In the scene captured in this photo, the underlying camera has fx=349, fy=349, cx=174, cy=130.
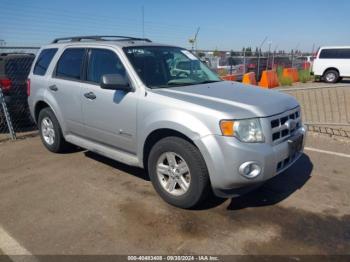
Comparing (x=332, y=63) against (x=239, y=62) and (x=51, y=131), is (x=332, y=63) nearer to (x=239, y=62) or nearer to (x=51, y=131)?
(x=239, y=62)

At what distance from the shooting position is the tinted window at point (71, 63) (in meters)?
5.12

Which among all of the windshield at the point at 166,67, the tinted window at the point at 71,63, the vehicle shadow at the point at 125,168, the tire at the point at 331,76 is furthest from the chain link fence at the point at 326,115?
the tire at the point at 331,76

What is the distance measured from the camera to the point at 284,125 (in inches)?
149

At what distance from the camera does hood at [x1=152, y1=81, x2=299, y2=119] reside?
3.53 m

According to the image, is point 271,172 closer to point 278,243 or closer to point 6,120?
point 278,243

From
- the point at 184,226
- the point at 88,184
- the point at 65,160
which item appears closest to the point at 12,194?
the point at 88,184

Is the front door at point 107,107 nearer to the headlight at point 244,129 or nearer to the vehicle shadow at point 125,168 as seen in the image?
the vehicle shadow at point 125,168

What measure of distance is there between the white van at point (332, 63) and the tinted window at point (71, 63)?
55.9 feet

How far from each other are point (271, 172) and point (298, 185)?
124 centimetres

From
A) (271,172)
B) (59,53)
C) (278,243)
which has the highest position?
(59,53)

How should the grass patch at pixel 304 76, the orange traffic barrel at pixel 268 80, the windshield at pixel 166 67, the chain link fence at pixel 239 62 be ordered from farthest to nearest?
the grass patch at pixel 304 76 < the chain link fence at pixel 239 62 < the orange traffic barrel at pixel 268 80 < the windshield at pixel 166 67

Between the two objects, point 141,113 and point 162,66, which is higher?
point 162,66

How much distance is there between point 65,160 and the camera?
574 centimetres

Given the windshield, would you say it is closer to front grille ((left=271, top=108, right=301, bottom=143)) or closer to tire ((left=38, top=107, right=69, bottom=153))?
front grille ((left=271, top=108, right=301, bottom=143))
